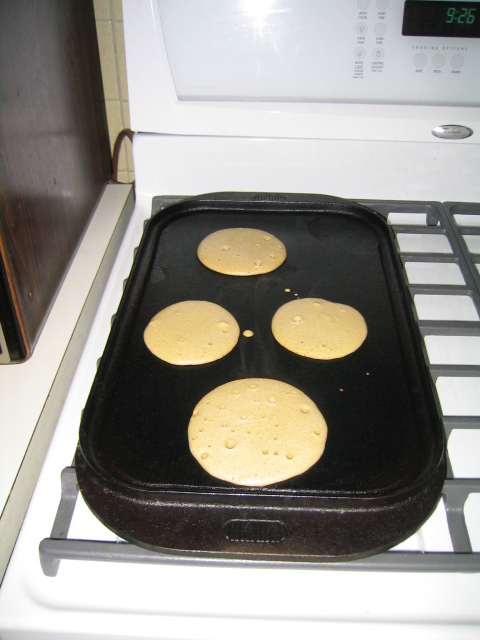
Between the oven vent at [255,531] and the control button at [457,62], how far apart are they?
2.16 ft

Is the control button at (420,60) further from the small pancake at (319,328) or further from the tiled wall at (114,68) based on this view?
the tiled wall at (114,68)

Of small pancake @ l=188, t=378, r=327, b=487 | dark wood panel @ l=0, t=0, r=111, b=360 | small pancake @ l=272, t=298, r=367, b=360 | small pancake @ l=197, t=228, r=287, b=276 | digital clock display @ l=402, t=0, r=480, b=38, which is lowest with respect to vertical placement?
small pancake @ l=188, t=378, r=327, b=487

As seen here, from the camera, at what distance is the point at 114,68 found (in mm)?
952

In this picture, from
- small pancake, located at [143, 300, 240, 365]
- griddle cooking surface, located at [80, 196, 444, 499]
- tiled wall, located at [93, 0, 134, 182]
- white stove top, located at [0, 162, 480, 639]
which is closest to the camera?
white stove top, located at [0, 162, 480, 639]

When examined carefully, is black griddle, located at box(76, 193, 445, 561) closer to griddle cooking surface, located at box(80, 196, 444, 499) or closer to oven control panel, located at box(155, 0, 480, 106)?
griddle cooking surface, located at box(80, 196, 444, 499)

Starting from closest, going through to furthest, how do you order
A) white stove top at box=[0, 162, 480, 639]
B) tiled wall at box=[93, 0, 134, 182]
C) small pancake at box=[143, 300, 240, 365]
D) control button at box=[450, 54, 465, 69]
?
white stove top at box=[0, 162, 480, 639] < small pancake at box=[143, 300, 240, 365] < control button at box=[450, 54, 465, 69] < tiled wall at box=[93, 0, 134, 182]

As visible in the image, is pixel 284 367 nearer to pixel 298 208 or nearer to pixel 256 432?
pixel 256 432

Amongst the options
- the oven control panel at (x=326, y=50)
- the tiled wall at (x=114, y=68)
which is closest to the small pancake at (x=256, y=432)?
the oven control panel at (x=326, y=50)

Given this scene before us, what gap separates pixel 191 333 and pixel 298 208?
A: 1.07 feet

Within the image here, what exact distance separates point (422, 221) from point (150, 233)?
44 centimetres

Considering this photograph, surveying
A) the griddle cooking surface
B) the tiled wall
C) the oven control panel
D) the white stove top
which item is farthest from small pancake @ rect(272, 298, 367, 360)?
the tiled wall

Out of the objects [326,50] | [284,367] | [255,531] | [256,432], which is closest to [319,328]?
[284,367]

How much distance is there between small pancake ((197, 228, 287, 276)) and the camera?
0.76 metres

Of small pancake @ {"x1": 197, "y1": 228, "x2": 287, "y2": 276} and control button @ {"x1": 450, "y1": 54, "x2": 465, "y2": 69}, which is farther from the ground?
control button @ {"x1": 450, "y1": 54, "x2": 465, "y2": 69}
